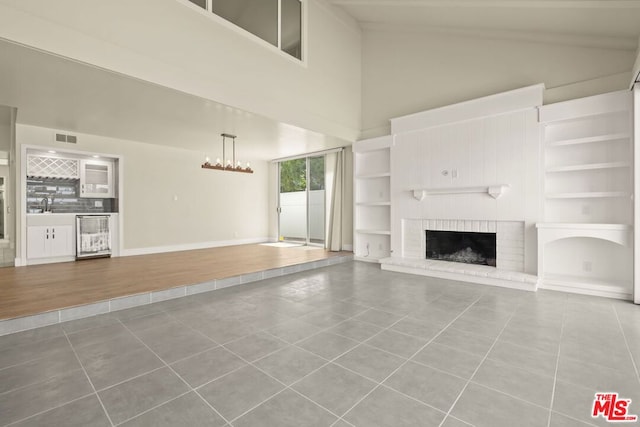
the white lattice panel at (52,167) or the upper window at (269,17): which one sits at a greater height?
the upper window at (269,17)

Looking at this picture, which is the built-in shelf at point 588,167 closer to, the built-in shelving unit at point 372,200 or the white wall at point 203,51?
the built-in shelving unit at point 372,200

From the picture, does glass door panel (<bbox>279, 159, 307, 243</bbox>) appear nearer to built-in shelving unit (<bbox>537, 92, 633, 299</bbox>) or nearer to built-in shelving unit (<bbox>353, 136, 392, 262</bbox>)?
built-in shelving unit (<bbox>353, 136, 392, 262</bbox>)

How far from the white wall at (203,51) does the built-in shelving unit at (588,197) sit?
12.2 feet

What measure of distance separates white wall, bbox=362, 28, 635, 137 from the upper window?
6.62 ft

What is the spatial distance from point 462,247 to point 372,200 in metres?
2.12

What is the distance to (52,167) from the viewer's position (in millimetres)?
5969

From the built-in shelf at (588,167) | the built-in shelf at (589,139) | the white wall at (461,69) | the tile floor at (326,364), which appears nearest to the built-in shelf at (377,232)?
the white wall at (461,69)

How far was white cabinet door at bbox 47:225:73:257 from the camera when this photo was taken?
569 centimetres

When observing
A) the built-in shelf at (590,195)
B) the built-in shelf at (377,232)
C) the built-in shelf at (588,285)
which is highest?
the built-in shelf at (590,195)

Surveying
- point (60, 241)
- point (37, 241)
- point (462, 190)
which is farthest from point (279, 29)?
point (37, 241)

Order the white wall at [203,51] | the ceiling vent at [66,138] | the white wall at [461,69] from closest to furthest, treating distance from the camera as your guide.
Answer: the white wall at [203,51] < the white wall at [461,69] < the ceiling vent at [66,138]

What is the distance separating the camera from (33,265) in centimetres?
542

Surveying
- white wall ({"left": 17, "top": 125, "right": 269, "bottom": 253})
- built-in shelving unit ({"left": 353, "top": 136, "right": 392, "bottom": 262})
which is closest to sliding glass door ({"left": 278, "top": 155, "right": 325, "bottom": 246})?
white wall ({"left": 17, "top": 125, "right": 269, "bottom": 253})

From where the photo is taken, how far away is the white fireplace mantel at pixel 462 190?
4.58 meters
